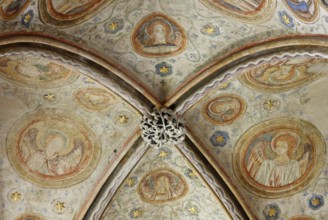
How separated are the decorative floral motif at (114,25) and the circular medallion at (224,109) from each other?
99.9 inches

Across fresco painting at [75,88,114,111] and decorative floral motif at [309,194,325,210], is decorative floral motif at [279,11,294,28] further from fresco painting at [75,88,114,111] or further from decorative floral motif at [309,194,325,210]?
decorative floral motif at [309,194,325,210]

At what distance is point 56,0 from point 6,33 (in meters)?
1.08

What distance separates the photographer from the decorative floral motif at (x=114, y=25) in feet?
44.3

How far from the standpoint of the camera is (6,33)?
12.4 meters

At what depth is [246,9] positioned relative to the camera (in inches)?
505

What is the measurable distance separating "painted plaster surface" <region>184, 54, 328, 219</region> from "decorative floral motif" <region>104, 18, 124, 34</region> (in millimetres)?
2421

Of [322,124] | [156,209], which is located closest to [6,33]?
[156,209]

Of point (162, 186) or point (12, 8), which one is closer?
point (12, 8)

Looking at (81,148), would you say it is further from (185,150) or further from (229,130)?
(229,130)

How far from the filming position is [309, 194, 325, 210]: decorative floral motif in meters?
15.2

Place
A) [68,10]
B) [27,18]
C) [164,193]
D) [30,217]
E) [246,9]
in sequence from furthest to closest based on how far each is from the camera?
1. [164,193]
2. [30,217]
3. [68,10]
4. [246,9]
5. [27,18]

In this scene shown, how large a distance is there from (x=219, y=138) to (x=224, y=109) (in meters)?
0.76

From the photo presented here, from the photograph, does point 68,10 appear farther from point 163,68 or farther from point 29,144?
point 29,144

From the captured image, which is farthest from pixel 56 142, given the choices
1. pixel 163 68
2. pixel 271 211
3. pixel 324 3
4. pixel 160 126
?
pixel 324 3
